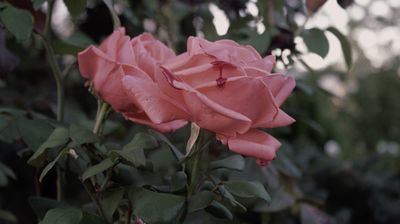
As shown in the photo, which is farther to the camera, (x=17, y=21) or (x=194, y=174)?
(x=17, y=21)

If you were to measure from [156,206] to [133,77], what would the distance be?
16 centimetres

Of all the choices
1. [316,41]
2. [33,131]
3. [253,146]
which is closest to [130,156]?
[253,146]

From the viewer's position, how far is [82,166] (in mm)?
942

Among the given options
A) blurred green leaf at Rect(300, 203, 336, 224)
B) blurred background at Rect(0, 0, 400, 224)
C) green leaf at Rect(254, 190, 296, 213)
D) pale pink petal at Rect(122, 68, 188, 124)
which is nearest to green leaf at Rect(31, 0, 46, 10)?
blurred background at Rect(0, 0, 400, 224)

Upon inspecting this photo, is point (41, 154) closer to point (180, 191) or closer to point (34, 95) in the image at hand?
point (180, 191)

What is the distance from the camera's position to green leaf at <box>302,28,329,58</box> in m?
1.18

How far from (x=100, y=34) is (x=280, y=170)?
2.70 feet

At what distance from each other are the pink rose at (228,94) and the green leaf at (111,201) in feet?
0.48

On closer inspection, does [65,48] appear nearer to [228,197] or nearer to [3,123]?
[3,123]

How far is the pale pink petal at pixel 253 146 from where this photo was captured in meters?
0.76

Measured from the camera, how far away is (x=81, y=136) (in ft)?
2.76

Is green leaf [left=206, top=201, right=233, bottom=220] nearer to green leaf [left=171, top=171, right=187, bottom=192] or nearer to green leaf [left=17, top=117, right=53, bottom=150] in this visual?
green leaf [left=171, top=171, right=187, bottom=192]

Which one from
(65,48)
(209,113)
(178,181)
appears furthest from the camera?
(65,48)

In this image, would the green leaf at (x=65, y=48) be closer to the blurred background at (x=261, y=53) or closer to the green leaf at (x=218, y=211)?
the blurred background at (x=261, y=53)
